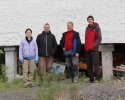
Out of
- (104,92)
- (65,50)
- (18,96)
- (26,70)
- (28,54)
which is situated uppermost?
(65,50)

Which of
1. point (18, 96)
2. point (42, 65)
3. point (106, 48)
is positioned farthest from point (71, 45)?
point (18, 96)

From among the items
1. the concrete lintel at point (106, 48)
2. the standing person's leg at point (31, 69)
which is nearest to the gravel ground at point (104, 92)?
the standing person's leg at point (31, 69)

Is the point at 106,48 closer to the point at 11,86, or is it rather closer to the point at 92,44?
the point at 92,44

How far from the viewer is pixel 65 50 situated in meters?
14.8

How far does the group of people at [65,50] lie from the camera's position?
1426 cm

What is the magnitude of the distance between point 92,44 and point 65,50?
3.09 ft

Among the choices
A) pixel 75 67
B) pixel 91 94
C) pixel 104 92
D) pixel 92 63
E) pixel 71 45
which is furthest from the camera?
pixel 75 67

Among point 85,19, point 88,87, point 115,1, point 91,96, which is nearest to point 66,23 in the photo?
point 85,19

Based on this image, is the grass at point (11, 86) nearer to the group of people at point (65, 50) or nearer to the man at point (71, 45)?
the group of people at point (65, 50)

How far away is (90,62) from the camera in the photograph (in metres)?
14.5

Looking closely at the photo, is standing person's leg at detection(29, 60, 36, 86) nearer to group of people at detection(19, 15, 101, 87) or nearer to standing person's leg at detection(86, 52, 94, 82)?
group of people at detection(19, 15, 101, 87)

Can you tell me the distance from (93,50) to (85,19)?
71.1 inches

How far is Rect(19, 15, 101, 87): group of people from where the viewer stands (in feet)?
46.8

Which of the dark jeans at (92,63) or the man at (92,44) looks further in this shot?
the dark jeans at (92,63)
